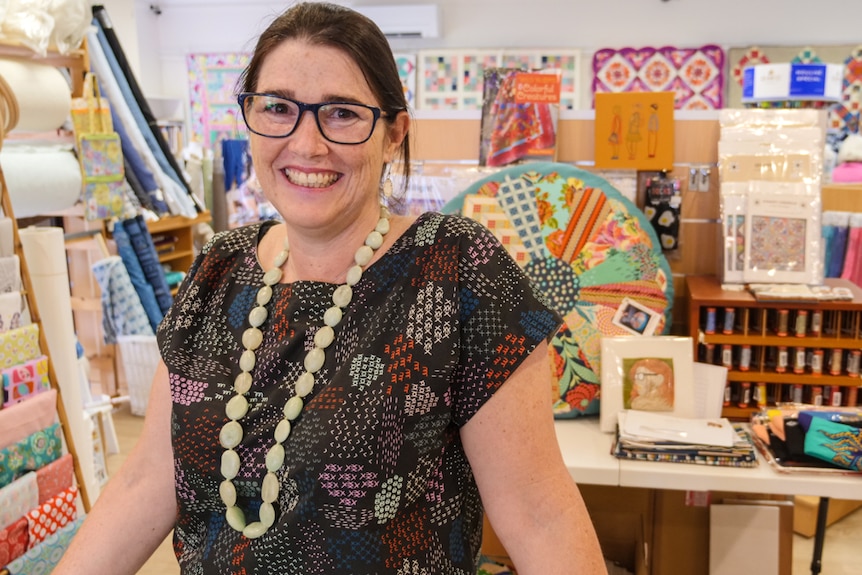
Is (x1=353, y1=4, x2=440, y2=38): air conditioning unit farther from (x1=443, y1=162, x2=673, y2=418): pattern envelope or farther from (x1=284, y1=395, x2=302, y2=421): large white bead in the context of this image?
(x1=284, y1=395, x2=302, y2=421): large white bead

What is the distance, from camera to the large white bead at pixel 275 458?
1.05m

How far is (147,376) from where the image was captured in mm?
4219

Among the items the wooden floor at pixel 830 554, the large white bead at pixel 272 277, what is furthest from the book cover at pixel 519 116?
the wooden floor at pixel 830 554

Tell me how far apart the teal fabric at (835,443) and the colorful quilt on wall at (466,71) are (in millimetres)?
5786

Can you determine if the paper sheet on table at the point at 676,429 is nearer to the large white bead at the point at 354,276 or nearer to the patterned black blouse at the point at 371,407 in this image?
the patterned black blouse at the point at 371,407

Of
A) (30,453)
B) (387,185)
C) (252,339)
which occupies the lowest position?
(30,453)

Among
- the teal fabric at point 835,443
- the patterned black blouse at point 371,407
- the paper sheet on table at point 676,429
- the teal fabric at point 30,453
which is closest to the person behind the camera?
the patterned black blouse at point 371,407

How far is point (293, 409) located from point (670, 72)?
6.54 metres

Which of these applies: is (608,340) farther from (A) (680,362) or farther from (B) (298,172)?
(B) (298,172)

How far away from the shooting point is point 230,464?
108cm

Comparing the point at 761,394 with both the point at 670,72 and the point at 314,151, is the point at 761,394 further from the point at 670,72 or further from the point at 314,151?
the point at 670,72

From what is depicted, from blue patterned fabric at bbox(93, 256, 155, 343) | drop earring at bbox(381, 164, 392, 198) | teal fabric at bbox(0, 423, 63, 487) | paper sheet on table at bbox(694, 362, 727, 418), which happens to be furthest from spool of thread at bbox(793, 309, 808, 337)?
blue patterned fabric at bbox(93, 256, 155, 343)

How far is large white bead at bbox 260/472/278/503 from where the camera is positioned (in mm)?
1053

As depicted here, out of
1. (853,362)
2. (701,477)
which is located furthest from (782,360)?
(701,477)
